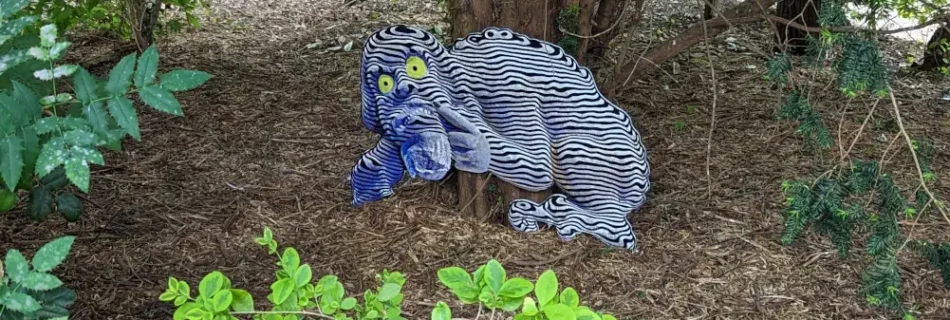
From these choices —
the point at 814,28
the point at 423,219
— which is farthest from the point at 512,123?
the point at 814,28

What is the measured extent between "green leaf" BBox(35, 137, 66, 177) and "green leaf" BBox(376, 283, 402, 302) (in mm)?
737

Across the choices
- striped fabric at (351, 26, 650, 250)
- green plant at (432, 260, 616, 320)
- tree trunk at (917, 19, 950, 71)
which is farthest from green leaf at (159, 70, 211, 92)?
tree trunk at (917, 19, 950, 71)

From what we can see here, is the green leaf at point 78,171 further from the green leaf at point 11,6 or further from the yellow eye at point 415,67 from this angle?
the yellow eye at point 415,67

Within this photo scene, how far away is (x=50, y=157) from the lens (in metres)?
1.82

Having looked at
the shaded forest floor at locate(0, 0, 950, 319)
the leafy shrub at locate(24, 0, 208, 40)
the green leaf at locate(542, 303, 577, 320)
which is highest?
the green leaf at locate(542, 303, 577, 320)

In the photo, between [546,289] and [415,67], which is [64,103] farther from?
[415,67]

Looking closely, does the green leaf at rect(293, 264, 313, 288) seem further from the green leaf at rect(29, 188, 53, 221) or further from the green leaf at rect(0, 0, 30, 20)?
the green leaf at rect(29, 188, 53, 221)

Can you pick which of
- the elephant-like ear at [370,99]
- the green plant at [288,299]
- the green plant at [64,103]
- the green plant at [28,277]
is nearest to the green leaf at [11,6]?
the green plant at [64,103]

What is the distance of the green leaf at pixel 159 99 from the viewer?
1.97 metres

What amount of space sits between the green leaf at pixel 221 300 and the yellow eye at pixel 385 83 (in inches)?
71.6

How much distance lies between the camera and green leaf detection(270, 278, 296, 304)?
1.67 meters

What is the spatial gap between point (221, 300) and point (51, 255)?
354 millimetres

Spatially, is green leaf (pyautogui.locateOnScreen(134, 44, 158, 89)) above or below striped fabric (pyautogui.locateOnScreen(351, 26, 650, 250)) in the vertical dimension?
above

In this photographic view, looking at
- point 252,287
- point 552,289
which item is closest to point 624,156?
point 252,287
